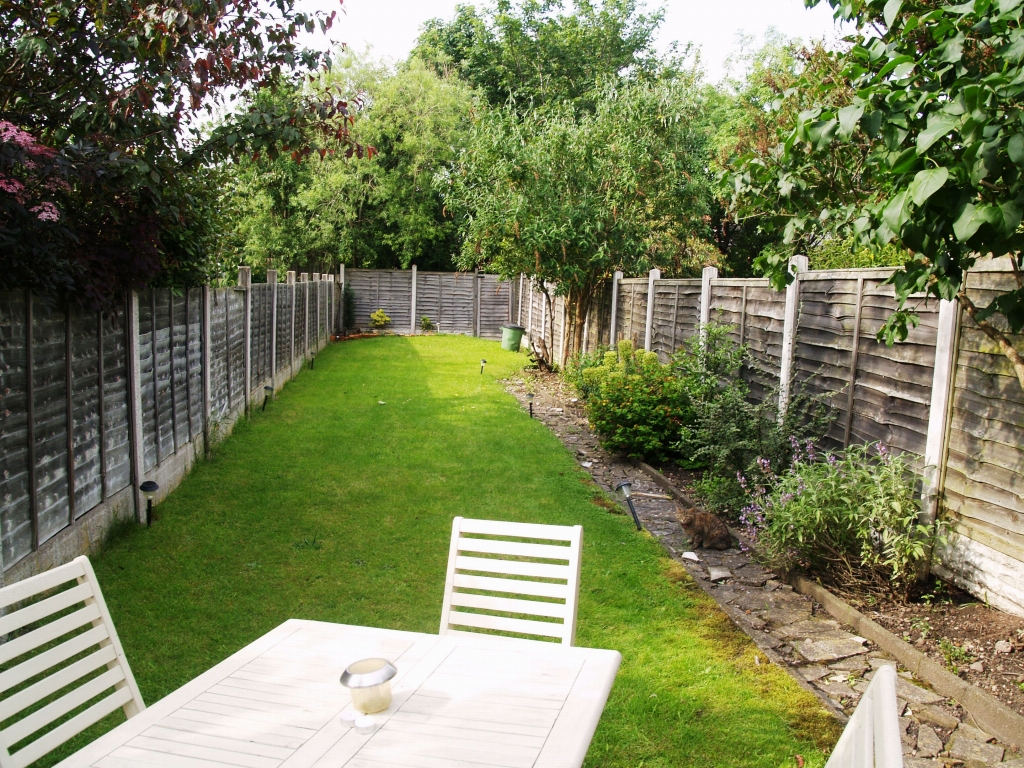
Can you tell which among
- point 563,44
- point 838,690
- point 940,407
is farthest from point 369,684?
point 563,44

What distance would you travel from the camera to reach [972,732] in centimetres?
334

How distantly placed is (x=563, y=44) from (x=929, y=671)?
28033mm

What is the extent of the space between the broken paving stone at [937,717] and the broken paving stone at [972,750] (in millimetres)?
84

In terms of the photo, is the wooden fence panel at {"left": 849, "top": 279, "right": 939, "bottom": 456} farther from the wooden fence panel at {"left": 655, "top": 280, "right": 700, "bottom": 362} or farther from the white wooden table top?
the wooden fence panel at {"left": 655, "top": 280, "right": 700, "bottom": 362}

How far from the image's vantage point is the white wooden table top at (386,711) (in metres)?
1.91

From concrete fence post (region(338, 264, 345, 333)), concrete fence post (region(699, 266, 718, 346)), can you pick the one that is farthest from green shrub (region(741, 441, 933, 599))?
concrete fence post (region(338, 264, 345, 333))

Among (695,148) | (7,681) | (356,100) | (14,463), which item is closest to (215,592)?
(14,463)

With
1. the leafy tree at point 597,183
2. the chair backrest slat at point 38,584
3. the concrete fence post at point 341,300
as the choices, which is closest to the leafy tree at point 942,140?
the chair backrest slat at point 38,584

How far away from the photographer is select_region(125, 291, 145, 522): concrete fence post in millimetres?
5711

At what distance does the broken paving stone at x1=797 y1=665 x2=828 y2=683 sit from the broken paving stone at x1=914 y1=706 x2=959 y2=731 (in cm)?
48

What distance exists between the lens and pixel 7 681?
7.12 ft

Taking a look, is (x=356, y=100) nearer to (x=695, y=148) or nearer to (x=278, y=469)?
(x=278, y=469)

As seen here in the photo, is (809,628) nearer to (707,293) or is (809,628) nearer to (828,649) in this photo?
(828,649)

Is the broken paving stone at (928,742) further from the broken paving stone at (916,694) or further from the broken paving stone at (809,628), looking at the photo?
the broken paving stone at (809,628)
